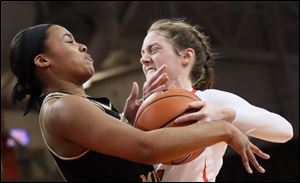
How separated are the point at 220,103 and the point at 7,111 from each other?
7.11m

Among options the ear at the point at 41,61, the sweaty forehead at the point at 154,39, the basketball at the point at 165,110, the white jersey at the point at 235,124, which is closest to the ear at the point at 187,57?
the sweaty forehead at the point at 154,39

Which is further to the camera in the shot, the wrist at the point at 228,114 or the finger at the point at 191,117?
the wrist at the point at 228,114

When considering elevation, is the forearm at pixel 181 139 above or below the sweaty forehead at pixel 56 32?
below

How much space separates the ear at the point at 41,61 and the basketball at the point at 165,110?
0.34 metres

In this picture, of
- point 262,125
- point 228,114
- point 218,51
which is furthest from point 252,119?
point 218,51

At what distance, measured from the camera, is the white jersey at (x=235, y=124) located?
5.73 feet

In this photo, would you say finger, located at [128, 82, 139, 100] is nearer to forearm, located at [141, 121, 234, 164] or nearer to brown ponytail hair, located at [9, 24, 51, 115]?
brown ponytail hair, located at [9, 24, 51, 115]

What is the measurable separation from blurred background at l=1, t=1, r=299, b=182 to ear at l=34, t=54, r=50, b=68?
4.92 m

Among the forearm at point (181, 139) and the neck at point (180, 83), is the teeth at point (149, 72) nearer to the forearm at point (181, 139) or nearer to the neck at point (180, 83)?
the neck at point (180, 83)

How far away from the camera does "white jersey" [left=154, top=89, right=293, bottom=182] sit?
1.75 m

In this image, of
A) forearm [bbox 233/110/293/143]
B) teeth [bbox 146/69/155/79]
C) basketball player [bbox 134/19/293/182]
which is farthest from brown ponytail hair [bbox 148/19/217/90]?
forearm [bbox 233/110/293/143]

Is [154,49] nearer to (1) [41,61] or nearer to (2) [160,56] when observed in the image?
(2) [160,56]

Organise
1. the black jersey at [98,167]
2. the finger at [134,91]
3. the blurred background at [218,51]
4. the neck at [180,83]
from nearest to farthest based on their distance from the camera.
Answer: the black jersey at [98,167] → the finger at [134,91] → the neck at [180,83] → the blurred background at [218,51]

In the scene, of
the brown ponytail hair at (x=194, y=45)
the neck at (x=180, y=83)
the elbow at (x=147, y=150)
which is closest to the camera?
the elbow at (x=147, y=150)
